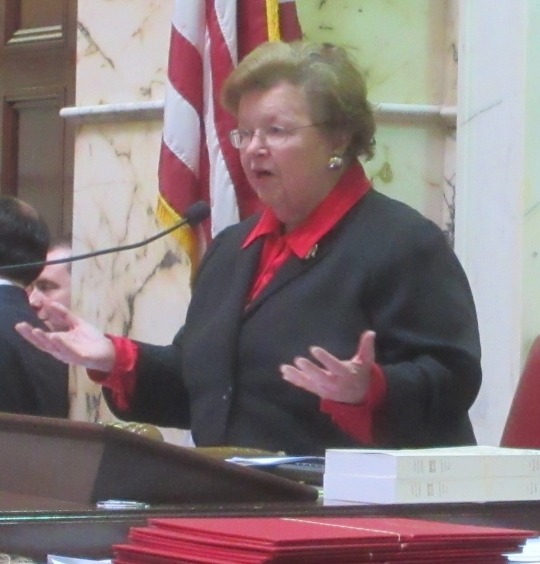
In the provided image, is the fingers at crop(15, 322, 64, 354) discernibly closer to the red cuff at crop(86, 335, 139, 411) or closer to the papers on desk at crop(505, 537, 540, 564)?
the red cuff at crop(86, 335, 139, 411)

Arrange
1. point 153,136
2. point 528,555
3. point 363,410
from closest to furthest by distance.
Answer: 1. point 528,555
2. point 363,410
3. point 153,136

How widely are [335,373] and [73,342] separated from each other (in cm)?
64

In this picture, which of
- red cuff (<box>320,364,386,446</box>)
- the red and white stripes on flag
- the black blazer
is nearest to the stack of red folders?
red cuff (<box>320,364,386,446</box>)

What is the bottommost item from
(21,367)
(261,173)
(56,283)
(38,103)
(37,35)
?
(21,367)

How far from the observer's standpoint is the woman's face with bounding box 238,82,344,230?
2.30 meters

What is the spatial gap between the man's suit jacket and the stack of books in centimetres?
215

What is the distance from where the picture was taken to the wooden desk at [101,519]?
964mm

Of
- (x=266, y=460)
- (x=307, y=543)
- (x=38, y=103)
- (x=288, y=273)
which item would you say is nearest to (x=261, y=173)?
(x=288, y=273)

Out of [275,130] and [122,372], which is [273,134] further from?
[122,372]

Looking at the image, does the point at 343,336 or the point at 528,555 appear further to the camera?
the point at 343,336

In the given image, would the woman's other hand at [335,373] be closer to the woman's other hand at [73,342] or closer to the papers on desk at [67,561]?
the woman's other hand at [73,342]

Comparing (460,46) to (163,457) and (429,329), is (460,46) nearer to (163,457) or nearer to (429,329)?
(429,329)

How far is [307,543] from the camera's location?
830 millimetres

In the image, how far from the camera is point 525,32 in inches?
118
